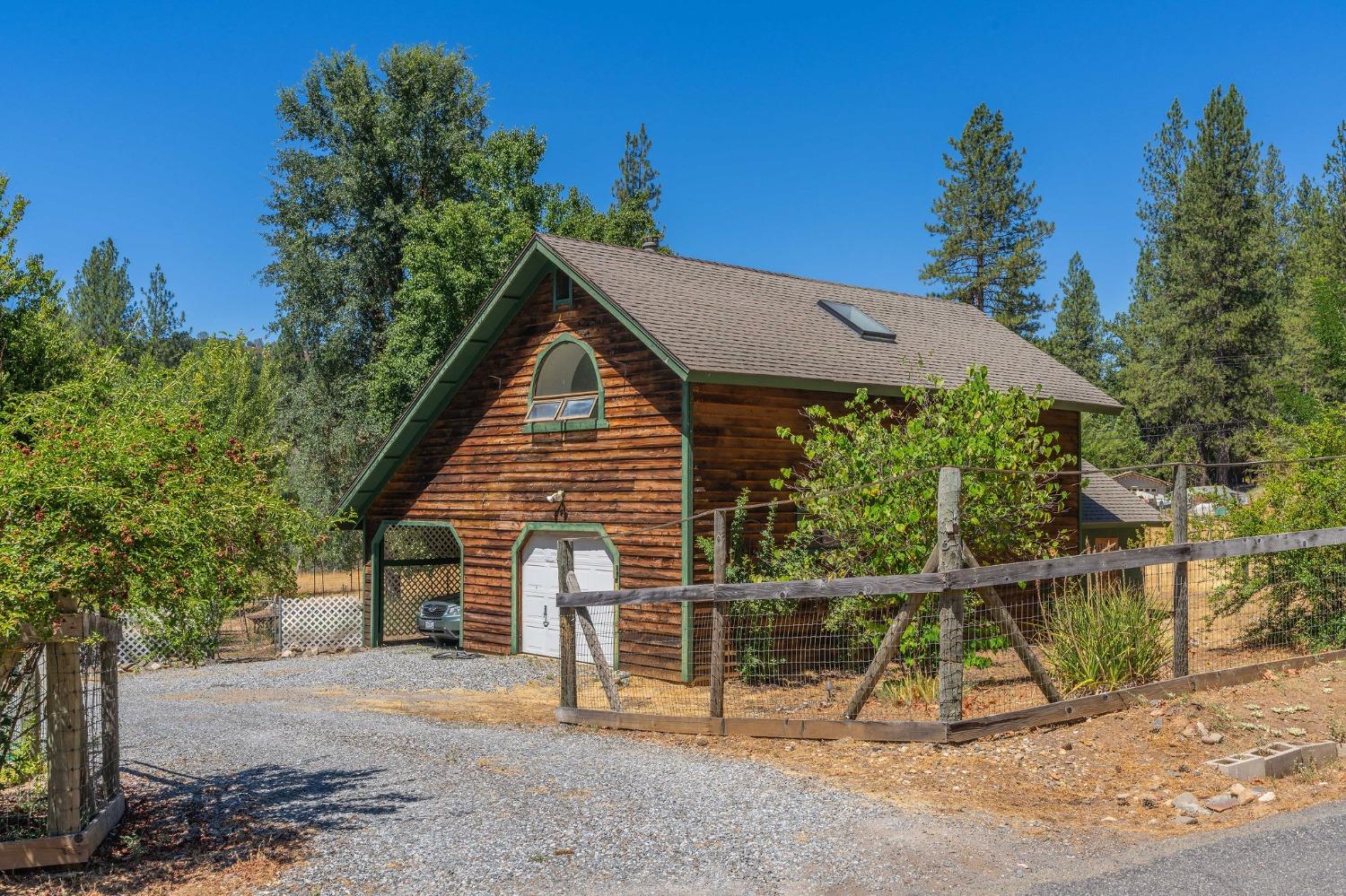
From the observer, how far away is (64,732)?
244 inches

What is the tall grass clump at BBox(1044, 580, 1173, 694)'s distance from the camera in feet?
31.3

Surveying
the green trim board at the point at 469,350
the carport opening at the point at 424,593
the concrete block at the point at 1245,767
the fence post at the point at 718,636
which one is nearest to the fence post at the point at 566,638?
the fence post at the point at 718,636

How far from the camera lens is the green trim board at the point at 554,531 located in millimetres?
14992

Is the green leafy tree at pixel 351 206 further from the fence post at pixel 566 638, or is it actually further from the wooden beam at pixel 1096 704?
the wooden beam at pixel 1096 704

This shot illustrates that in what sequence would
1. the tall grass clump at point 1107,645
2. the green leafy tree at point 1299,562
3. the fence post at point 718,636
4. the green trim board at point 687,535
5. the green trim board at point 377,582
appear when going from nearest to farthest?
the tall grass clump at point 1107,645
the fence post at point 718,636
the green leafy tree at point 1299,562
the green trim board at point 687,535
the green trim board at point 377,582

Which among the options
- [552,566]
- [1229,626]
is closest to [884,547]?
[1229,626]

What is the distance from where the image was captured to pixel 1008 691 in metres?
10.9

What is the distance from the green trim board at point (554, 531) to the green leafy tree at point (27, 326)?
1057cm

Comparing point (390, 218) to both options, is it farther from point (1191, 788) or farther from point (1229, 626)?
point (1191, 788)

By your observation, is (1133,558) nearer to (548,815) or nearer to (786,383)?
(786,383)

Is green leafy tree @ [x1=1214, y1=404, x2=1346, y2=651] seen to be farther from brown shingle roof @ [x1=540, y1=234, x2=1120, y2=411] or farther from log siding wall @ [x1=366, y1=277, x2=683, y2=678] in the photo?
log siding wall @ [x1=366, y1=277, x2=683, y2=678]

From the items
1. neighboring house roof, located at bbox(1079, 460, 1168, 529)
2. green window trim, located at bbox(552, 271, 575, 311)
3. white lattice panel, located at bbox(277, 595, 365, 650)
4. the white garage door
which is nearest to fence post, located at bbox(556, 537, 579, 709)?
the white garage door

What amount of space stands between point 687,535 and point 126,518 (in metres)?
8.96

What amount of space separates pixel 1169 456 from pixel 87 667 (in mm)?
53003
